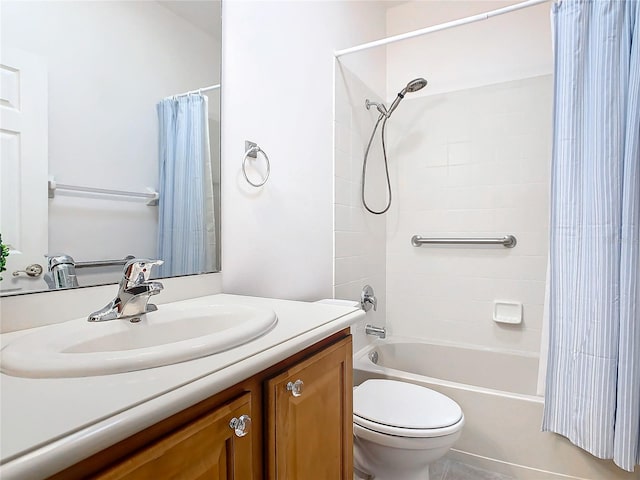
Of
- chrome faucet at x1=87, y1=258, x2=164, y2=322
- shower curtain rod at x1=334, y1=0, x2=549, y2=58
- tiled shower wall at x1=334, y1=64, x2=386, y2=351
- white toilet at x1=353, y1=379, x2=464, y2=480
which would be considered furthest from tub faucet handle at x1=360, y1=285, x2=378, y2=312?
chrome faucet at x1=87, y1=258, x2=164, y2=322

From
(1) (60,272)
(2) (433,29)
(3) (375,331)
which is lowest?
(3) (375,331)

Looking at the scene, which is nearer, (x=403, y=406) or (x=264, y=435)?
(x=264, y=435)

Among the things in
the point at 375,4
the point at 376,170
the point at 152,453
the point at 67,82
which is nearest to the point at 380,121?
the point at 376,170

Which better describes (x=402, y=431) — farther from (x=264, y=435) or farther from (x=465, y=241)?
(x=465, y=241)

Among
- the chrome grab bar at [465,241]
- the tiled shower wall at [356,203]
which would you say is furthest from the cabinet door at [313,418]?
the chrome grab bar at [465,241]

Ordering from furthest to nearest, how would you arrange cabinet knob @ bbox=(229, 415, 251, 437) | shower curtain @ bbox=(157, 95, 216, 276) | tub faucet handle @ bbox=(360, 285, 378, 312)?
tub faucet handle @ bbox=(360, 285, 378, 312) → shower curtain @ bbox=(157, 95, 216, 276) → cabinet knob @ bbox=(229, 415, 251, 437)

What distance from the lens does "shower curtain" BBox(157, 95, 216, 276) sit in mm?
1113

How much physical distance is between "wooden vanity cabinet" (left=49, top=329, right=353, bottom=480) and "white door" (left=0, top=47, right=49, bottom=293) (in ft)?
1.70

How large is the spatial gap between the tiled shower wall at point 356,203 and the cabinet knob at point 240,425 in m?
1.16

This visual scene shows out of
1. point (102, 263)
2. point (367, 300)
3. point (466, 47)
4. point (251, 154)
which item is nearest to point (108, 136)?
point (102, 263)

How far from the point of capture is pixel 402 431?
1.27m

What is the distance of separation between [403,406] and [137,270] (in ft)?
3.57

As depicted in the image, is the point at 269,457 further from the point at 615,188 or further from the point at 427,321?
the point at 427,321

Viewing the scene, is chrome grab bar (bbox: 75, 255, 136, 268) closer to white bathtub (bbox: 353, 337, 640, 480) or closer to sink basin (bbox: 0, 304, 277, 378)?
sink basin (bbox: 0, 304, 277, 378)
